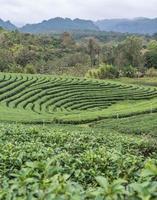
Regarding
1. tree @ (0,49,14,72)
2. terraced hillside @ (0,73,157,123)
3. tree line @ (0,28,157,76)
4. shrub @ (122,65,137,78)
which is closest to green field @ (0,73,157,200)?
terraced hillside @ (0,73,157,123)

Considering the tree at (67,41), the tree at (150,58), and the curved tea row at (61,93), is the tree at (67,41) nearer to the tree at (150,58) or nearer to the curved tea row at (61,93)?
the tree at (150,58)

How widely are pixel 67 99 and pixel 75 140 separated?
145ft

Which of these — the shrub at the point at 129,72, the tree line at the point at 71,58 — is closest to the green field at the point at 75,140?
the shrub at the point at 129,72

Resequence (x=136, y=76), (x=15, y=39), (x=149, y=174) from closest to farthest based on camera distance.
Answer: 1. (x=149, y=174)
2. (x=136, y=76)
3. (x=15, y=39)

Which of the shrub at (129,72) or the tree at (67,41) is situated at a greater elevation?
the tree at (67,41)

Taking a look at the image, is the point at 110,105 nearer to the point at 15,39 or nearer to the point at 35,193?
the point at 35,193

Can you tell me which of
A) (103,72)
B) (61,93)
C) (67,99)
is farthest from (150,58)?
(67,99)

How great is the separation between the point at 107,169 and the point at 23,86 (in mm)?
58215

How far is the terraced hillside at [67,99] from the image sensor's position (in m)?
47.3

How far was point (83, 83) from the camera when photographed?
7575 centimetres

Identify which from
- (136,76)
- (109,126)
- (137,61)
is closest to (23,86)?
(109,126)

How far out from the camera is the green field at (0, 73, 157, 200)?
4246 millimetres

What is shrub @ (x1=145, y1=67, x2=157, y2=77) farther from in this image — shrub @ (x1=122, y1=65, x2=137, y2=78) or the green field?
the green field

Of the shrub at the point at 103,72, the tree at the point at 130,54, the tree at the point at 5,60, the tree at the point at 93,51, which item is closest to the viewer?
the shrub at the point at 103,72
